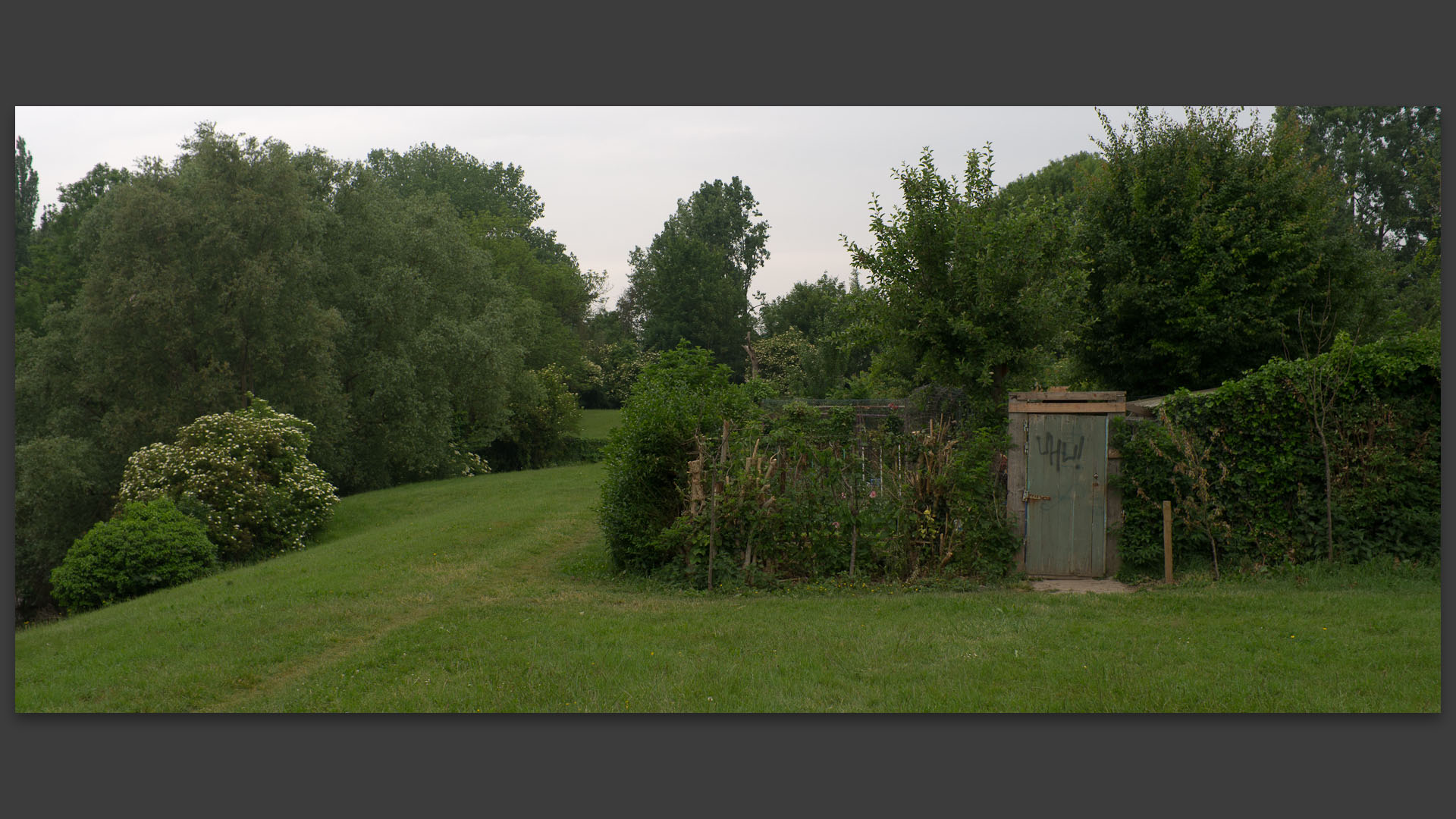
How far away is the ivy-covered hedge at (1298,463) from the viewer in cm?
855

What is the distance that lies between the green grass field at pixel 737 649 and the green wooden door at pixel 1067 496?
0.96 meters

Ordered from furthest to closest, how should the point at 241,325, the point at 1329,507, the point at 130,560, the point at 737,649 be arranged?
1. the point at 241,325
2. the point at 130,560
3. the point at 1329,507
4. the point at 737,649

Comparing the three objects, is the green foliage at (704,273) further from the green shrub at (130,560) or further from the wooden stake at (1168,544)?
the wooden stake at (1168,544)

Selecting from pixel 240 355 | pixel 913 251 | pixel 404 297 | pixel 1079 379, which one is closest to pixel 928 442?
pixel 913 251

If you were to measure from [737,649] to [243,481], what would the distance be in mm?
12708

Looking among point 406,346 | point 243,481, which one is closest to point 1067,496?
point 243,481

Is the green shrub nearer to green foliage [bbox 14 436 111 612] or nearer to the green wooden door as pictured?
green foliage [bbox 14 436 111 612]

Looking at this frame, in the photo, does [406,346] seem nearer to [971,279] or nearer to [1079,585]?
[971,279]

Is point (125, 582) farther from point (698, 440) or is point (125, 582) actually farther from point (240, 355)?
point (240, 355)

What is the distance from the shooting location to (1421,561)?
848cm

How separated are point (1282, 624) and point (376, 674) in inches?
278

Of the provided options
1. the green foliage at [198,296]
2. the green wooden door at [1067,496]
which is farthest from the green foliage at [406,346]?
the green wooden door at [1067,496]

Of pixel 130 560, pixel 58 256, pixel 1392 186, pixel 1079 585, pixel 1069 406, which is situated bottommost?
pixel 130 560

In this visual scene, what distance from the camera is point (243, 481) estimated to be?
1608cm
